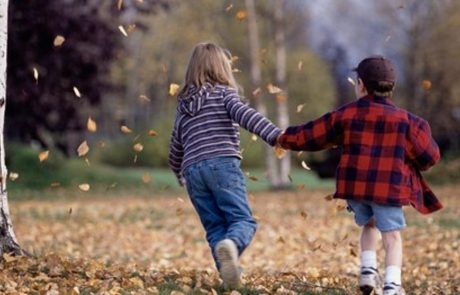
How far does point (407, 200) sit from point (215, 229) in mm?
1313

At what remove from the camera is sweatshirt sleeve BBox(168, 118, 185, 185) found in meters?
6.36

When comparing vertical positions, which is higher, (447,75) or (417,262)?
(447,75)

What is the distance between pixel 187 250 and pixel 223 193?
5.99 meters

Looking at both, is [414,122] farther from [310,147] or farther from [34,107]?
[34,107]

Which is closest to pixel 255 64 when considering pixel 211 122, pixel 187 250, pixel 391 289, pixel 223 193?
pixel 187 250

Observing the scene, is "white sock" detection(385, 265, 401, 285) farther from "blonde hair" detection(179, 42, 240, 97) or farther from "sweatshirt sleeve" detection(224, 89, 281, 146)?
"blonde hair" detection(179, 42, 240, 97)

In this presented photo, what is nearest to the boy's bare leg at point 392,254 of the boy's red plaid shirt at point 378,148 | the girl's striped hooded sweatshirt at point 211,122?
the boy's red plaid shirt at point 378,148

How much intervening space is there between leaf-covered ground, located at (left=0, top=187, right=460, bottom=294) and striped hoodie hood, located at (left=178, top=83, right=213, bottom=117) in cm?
114

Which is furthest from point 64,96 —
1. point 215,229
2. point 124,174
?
point 215,229

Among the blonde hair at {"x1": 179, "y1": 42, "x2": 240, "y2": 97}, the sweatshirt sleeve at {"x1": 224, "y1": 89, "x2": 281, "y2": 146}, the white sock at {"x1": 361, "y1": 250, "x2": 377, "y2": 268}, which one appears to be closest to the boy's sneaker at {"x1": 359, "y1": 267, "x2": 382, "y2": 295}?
the white sock at {"x1": 361, "y1": 250, "x2": 377, "y2": 268}

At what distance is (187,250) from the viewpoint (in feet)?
39.0

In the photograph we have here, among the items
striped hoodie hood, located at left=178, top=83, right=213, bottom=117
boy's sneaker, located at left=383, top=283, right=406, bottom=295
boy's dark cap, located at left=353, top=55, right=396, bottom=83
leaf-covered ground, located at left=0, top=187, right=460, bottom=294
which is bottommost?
leaf-covered ground, located at left=0, top=187, right=460, bottom=294

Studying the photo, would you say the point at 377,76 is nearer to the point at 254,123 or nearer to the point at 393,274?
the point at 254,123

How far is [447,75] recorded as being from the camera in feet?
114
